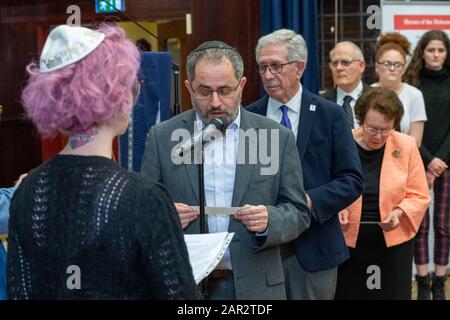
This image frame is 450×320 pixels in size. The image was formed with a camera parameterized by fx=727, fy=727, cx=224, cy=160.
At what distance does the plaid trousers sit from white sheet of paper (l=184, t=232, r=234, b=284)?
2.83 metres

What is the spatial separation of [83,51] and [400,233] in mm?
2327

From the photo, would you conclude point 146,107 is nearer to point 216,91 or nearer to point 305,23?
point 216,91

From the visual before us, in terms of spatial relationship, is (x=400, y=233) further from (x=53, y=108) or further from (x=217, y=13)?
(x=217, y=13)

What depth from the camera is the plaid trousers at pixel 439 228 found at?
183 inches

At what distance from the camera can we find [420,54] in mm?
4699

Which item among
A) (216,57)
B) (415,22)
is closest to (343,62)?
(415,22)

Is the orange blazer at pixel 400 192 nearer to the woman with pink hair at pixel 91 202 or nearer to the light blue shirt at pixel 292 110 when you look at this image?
the light blue shirt at pixel 292 110

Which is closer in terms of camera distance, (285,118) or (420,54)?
(285,118)

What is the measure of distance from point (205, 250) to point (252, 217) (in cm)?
19

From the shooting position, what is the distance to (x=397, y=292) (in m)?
3.34

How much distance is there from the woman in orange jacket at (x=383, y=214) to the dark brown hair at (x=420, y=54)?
133 cm
